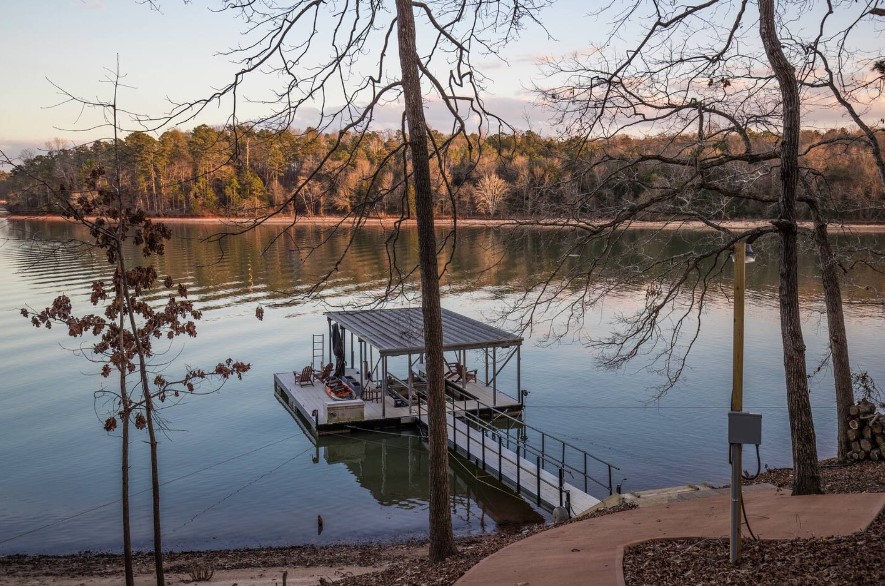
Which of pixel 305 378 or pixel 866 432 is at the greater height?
pixel 866 432

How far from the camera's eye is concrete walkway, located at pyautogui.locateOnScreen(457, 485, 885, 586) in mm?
7301

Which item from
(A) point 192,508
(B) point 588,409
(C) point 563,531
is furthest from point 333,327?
(C) point 563,531

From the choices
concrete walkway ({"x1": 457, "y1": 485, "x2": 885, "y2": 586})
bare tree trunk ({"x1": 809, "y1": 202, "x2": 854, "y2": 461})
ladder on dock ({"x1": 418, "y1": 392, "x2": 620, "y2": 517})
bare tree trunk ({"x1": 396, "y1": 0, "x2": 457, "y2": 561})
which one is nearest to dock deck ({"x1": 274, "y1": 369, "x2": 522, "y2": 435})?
ladder on dock ({"x1": 418, "y1": 392, "x2": 620, "y2": 517})

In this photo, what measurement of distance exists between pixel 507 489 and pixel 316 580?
20.8 ft

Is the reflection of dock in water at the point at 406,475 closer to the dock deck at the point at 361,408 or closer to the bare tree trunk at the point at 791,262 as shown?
the dock deck at the point at 361,408

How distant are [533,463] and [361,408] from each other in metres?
5.48

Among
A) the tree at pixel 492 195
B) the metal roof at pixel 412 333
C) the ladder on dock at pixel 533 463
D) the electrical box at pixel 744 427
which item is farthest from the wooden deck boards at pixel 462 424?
the electrical box at pixel 744 427

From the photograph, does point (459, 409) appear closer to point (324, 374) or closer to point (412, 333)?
point (412, 333)

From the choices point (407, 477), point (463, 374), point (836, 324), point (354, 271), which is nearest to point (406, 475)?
point (407, 477)

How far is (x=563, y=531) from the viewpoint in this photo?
9.42 meters

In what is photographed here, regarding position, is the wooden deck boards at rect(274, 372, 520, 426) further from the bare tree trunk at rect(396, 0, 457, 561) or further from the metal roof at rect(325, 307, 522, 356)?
the bare tree trunk at rect(396, 0, 457, 561)

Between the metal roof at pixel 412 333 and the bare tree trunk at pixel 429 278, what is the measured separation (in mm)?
9651

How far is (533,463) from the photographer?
58.1ft

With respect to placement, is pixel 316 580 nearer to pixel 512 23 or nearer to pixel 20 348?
pixel 512 23
